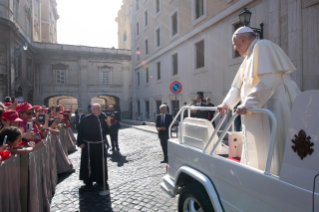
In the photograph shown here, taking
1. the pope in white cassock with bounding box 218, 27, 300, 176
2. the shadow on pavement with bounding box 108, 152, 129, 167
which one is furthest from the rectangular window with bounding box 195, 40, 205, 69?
the pope in white cassock with bounding box 218, 27, 300, 176

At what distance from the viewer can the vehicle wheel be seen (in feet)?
7.31

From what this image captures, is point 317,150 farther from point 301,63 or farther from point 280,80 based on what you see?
point 301,63

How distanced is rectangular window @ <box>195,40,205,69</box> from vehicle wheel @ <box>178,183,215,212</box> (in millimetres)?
12105

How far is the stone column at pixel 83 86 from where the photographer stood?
29.0 m

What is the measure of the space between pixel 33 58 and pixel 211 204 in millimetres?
29234

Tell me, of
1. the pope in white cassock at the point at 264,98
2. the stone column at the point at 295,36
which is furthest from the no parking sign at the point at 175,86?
the pope in white cassock at the point at 264,98

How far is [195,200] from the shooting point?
2.38 meters

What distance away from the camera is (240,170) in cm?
180

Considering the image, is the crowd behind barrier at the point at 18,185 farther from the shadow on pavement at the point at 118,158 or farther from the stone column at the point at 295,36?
the stone column at the point at 295,36

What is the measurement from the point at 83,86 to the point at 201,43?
19.9m

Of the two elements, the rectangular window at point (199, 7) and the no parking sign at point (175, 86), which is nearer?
the no parking sign at point (175, 86)

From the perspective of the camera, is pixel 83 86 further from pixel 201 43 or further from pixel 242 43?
pixel 242 43

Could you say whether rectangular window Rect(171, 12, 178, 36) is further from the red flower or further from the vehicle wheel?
the red flower

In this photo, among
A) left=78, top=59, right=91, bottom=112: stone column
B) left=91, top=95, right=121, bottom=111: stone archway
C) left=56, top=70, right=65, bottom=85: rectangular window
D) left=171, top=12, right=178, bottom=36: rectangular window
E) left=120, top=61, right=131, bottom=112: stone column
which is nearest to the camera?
left=171, top=12, right=178, bottom=36: rectangular window
